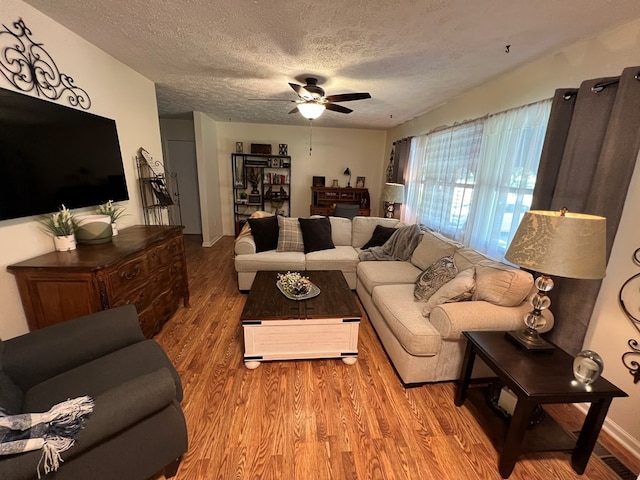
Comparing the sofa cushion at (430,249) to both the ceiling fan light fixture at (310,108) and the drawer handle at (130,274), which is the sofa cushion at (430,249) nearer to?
the ceiling fan light fixture at (310,108)

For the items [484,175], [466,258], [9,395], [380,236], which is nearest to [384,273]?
[466,258]

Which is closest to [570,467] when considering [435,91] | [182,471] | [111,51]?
[182,471]

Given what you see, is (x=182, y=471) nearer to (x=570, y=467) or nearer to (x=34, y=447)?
(x=34, y=447)

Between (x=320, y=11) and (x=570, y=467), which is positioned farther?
(x=320, y=11)

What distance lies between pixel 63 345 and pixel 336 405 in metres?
1.54

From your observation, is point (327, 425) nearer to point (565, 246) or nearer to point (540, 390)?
point (540, 390)

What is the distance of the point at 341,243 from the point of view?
3746 millimetres

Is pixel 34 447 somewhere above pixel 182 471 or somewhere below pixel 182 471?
above

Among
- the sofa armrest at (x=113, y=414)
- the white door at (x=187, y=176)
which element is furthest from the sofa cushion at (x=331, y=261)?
the white door at (x=187, y=176)

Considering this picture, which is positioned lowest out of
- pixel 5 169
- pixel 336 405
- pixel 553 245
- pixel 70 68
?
pixel 336 405

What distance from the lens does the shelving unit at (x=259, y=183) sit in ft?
18.3

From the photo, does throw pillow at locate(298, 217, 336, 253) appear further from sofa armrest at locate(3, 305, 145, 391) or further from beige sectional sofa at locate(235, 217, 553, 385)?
sofa armrest at locate(3, 305, 145, 391)

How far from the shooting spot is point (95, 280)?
158 cm

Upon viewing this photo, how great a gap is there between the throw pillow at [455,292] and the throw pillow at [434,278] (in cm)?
12
